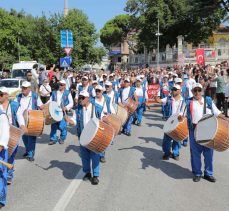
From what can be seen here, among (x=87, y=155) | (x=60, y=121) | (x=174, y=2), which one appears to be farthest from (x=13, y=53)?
(x=87, y=155)

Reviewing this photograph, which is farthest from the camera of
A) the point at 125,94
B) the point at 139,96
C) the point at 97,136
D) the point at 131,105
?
the point at 139,96

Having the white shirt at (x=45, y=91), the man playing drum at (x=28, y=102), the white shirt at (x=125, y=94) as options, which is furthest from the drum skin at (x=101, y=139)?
the white shirt at (x=45, y=91)

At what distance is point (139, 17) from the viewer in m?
68.2

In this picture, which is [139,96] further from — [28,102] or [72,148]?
[28,102]

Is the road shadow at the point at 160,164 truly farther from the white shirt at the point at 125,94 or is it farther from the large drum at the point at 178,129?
the white shirt at the point at 125,94

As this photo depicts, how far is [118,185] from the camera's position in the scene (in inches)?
300

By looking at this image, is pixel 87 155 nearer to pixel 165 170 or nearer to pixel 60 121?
pixel 165 170

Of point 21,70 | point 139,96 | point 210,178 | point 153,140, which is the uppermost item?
point 21,70

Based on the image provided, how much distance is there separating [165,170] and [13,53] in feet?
208

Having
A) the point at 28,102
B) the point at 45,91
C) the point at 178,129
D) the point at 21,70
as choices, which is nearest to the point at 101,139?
the point at 178,129

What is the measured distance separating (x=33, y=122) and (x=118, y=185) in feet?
7.52

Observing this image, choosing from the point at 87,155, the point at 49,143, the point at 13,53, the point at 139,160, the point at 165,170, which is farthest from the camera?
the point at 13,53

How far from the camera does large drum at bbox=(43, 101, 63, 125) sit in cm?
1109

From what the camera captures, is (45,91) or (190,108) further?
(45,91)
